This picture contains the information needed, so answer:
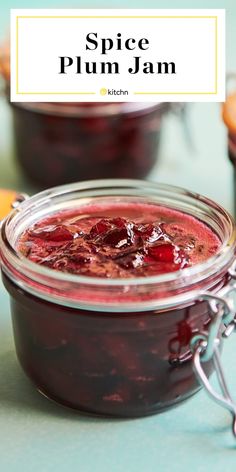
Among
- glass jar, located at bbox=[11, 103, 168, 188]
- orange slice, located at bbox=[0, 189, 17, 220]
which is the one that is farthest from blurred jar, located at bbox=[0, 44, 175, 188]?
orange slice, located at bbox=[0, 189, 17, 220]

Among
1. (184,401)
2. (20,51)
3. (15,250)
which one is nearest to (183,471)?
(184,401)

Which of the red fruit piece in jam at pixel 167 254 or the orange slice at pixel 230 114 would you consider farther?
the orange slice at pixel 230 114

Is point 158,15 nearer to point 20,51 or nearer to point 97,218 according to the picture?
point 20,51

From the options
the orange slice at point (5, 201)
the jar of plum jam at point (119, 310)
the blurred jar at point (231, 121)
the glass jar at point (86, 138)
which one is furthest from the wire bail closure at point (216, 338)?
the glass jar at point (86, 138)

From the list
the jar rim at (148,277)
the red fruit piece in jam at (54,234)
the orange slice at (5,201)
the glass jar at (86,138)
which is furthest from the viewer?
the glass jar at (86,138)

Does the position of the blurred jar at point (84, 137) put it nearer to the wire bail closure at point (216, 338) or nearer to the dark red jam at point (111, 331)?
the dark red jam at point (111, 331)

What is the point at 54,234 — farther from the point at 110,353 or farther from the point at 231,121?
the point at 231,121
